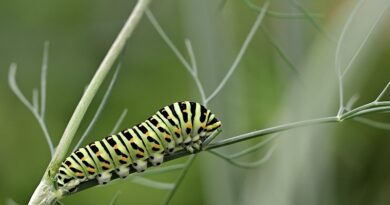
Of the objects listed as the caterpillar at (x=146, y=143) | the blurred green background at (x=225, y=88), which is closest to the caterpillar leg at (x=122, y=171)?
the caterpillar at (x=146, y=143)

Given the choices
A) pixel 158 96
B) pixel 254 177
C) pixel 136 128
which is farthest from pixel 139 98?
pixel 136 128

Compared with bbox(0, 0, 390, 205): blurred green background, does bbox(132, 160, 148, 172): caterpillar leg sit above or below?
above

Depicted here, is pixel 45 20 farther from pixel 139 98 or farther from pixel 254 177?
pixel 254 177

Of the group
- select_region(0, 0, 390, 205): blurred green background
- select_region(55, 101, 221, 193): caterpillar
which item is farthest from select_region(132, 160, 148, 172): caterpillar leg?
select_region(0, 0, 390, 205): blurred green background

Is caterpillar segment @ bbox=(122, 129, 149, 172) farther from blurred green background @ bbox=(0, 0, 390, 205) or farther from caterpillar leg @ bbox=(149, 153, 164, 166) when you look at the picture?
blurred green background @ bbox=(0, 0, 390, 205)

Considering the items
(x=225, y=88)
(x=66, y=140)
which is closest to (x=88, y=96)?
(x=66, y=140)
